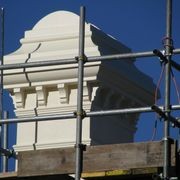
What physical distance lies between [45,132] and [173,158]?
6675mm

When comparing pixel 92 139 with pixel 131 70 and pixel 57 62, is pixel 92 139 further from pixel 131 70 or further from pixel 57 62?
pixel 57 62

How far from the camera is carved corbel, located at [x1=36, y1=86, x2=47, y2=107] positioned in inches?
997

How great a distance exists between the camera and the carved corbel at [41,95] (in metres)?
25.3

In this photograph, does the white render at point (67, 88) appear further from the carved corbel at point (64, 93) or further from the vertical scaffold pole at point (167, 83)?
the vertical scaffold pole at point (167, 83)

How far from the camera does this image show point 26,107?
83.8 ft

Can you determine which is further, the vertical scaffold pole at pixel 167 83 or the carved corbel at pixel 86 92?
the carved corbel at pixel 86 92

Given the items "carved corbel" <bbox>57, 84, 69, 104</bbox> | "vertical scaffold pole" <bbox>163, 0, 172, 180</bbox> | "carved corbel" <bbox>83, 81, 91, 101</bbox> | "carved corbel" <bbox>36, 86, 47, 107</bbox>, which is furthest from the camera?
"carved corbel" <bbox>36, 86, 47, 107</bbox>

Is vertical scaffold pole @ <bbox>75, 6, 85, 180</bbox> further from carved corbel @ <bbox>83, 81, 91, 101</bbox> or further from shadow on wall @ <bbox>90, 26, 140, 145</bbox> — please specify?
carved corbel @ <bbox>83, 81, 91, 101</bbox>

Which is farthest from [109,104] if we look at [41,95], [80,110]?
[80,110]

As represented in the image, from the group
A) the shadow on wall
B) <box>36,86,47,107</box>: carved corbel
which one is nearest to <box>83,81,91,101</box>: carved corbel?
the shadow on wall

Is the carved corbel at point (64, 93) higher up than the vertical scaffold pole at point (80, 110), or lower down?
higher up

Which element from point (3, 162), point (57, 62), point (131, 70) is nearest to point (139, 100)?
point (131, 70)

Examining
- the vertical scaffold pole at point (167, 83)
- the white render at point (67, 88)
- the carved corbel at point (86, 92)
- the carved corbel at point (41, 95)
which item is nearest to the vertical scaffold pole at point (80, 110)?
the vertical scaffold pole at point (167, 83)

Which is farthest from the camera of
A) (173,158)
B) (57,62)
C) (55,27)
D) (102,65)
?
(55,27)
